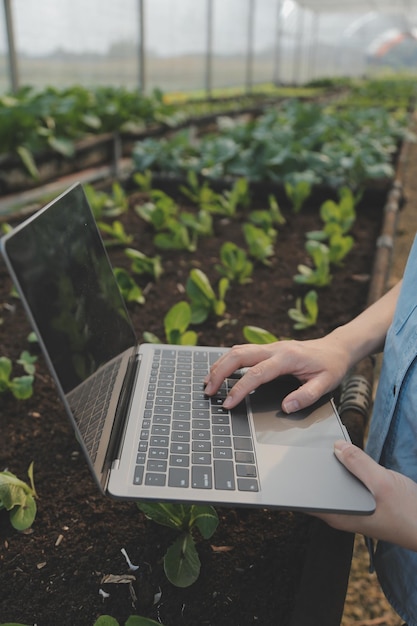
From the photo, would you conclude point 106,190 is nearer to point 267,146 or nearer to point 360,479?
point 267,146

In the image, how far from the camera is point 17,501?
95cm

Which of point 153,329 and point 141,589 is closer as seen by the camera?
point 141,589

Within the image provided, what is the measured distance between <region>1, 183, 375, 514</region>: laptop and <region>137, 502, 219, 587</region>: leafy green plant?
0.42 ft

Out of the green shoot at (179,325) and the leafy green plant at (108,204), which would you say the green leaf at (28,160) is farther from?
the green shoot at (179,325)

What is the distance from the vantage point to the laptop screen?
68 centimetres

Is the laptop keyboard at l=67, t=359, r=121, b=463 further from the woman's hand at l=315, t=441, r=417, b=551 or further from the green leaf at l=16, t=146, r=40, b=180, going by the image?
the green leaf at l=16, t=146, r=40, b=180

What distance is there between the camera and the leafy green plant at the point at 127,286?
1.69 m

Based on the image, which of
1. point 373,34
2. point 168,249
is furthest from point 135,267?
point 373,34

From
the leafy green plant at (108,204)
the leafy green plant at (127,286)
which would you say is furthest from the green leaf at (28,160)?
the leafy green plant at (127,286)

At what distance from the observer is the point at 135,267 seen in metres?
1.99

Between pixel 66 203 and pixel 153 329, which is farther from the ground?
pixel 66 203

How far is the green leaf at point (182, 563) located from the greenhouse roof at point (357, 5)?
69.5ft

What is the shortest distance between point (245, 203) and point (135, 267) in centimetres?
109

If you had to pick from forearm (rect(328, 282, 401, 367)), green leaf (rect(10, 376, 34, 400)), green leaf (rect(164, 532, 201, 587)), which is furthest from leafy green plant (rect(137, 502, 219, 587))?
green leaf (rect(10, 376, 34, 400))
